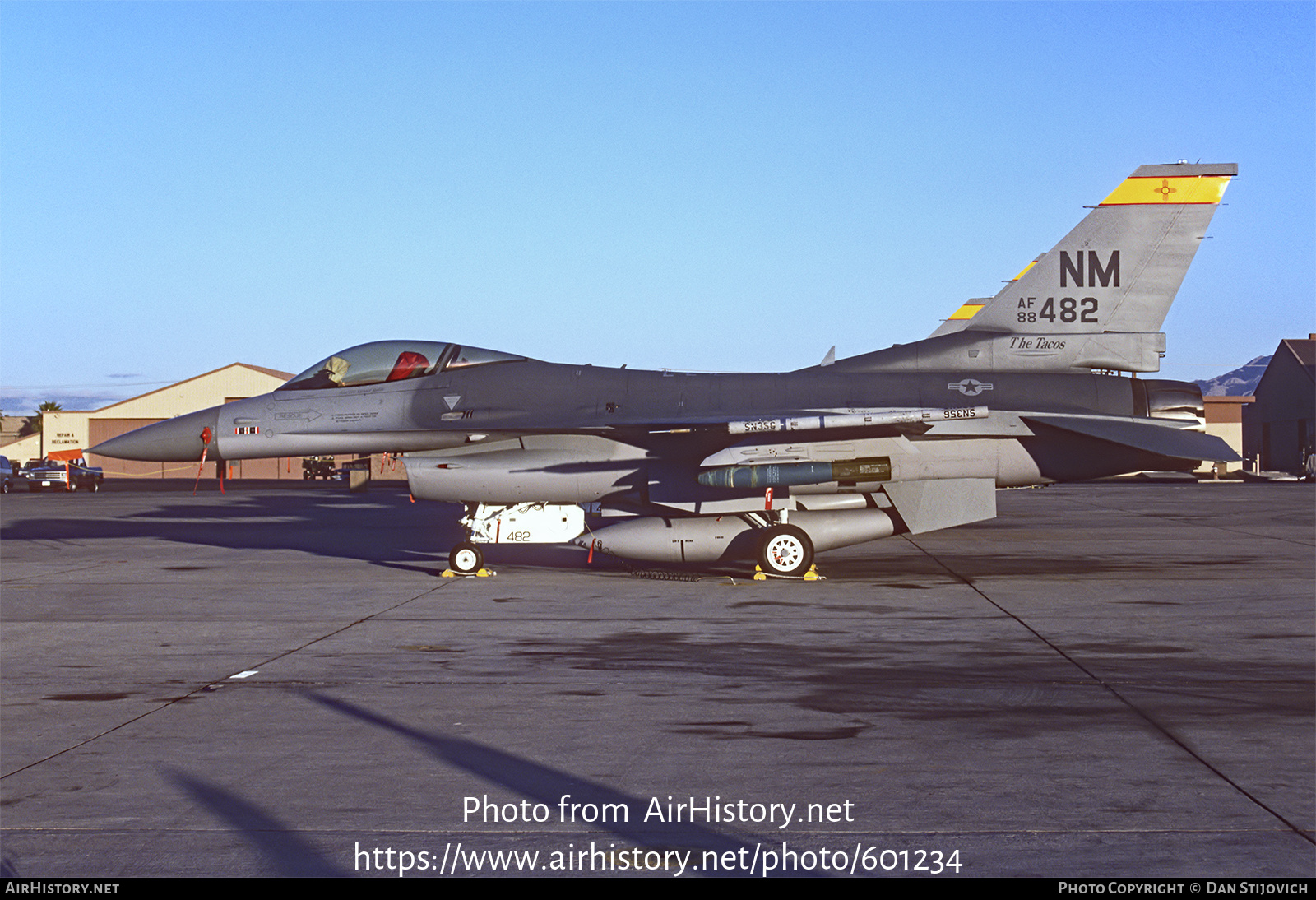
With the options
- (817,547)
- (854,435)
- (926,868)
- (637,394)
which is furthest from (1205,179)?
(926,868)

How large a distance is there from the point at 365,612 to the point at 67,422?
232 feet

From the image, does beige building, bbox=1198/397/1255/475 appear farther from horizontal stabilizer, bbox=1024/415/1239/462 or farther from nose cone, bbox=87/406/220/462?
nose cone, bbox=87/406/220/462

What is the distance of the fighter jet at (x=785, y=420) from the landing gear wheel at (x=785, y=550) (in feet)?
0.08

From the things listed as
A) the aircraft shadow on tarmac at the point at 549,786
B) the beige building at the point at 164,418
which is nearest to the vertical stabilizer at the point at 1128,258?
the aircraft shadow on tarmac at the point at 549,786

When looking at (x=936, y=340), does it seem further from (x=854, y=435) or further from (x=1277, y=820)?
(x=1277, y=820)

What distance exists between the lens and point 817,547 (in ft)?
48.0

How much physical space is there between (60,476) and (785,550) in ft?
149

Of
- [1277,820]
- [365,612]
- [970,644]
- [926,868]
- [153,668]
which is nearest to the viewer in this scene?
[926,868]

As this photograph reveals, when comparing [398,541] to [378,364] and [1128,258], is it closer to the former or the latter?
[378,364]

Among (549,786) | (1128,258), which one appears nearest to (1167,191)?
(1128,258)

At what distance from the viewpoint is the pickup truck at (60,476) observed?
162ft

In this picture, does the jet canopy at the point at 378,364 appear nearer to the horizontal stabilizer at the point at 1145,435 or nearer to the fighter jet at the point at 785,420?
the fighter jet at the point at 785,420

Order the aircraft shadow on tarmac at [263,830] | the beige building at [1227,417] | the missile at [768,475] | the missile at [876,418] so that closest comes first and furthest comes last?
the aircraft shadow on tarmac at [263,830] < the missile at [876,418] < the missile at [768,475] < the beige building at [1227,417]

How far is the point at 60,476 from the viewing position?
49.2m
